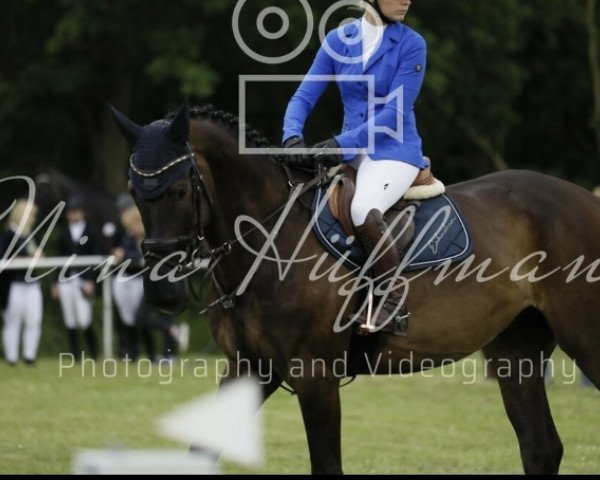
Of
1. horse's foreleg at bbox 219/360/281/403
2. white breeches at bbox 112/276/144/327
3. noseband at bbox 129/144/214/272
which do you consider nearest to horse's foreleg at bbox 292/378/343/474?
horse's foreleg at bbox 219/360/281/403

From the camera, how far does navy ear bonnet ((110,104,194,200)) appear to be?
21.4 feet

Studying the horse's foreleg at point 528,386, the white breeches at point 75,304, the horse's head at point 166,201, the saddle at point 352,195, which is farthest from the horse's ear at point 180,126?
the white breeches at point 75,304

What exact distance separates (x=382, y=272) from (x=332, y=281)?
28cm

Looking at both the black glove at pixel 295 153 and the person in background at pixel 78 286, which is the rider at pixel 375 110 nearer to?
the black glove at pixel 295 153

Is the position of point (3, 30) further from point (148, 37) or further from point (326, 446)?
point (326, 446)

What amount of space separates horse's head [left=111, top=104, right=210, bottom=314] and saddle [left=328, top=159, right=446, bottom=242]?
83 cm

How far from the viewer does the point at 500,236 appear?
25.2 feet

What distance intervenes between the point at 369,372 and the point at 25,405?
6440 millimetres

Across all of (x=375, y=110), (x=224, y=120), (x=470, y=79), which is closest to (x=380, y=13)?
(x=375, y=110)

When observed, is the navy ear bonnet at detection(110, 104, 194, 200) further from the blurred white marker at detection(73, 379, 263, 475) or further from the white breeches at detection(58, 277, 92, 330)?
the white breeches at detection(58, 277, 92, 330)

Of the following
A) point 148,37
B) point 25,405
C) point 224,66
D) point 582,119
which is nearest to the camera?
point 25,405

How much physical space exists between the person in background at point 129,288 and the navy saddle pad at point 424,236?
31.5 ft

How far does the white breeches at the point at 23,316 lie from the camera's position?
16.6 meters

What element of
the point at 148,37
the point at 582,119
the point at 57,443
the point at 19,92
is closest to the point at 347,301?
the point at 57,443
